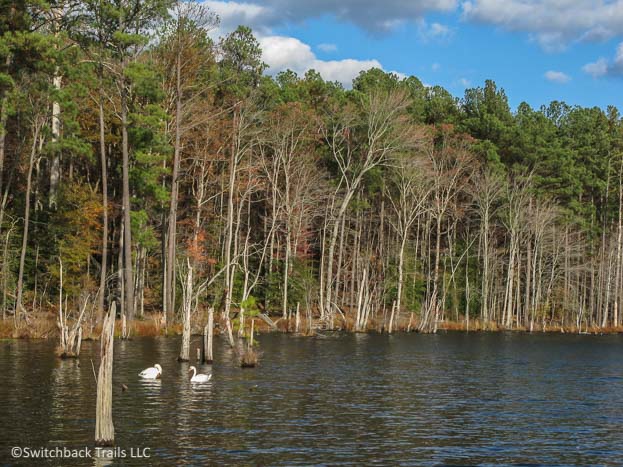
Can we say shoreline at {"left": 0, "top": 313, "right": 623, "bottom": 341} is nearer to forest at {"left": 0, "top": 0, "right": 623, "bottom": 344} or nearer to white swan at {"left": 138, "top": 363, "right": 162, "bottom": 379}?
forest at {"left": 0, "top": 0, "right": 623, "bottom": 344}

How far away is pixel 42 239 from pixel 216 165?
16458 millimetres

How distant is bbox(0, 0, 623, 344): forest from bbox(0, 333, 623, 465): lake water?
332 cm

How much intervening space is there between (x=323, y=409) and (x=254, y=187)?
38.4m

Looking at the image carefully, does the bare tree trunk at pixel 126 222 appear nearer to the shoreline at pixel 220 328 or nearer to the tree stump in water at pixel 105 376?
the shoreline at pixel 220 328

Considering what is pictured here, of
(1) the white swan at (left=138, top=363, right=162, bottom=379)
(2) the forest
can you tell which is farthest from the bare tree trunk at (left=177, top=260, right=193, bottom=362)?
(1) the white swan at (left=138, top=363, right=162, bottom=379)

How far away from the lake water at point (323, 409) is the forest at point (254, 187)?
3324 mm

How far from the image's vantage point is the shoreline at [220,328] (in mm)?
37531

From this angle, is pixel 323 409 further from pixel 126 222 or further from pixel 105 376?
pixel 126 222

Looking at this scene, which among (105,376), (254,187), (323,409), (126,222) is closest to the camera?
(105,376)

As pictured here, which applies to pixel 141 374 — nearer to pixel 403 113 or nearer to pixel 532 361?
pixel 532 361

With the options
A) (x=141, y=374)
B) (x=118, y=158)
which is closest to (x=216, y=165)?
(x=118, y=158)

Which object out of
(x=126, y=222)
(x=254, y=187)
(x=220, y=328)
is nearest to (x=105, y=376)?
(x=126, y=222)

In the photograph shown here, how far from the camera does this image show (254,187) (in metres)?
59.2

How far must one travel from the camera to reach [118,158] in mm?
54156
